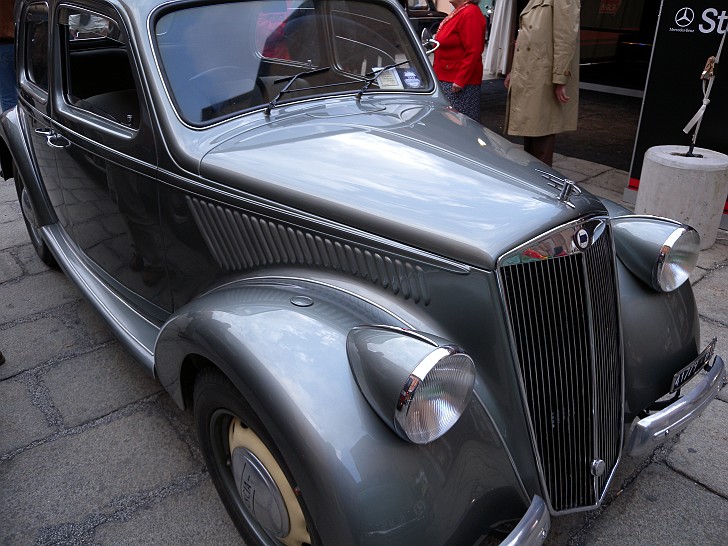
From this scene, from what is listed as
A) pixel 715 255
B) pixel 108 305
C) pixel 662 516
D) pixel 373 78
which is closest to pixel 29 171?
pixel 108 305

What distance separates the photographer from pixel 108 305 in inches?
117

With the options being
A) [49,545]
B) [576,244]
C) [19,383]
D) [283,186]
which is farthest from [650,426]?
[19,383]

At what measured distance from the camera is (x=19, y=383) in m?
3.03

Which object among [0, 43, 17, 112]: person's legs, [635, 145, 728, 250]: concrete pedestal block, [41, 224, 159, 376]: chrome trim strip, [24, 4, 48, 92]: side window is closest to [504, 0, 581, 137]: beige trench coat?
[635, 145, 728, 250]: concrete pedestal block

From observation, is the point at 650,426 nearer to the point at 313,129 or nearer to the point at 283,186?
the point at 283,186

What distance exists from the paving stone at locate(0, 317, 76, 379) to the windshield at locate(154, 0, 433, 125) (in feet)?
5.64

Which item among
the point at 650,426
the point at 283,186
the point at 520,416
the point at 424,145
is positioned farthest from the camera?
the point at 424,145

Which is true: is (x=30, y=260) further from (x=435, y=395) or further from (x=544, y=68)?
(x=544, y=68)

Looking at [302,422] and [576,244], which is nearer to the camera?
Result: [302,422]

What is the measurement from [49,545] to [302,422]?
1.26 meters

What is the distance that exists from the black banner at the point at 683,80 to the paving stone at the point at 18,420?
4.82 m

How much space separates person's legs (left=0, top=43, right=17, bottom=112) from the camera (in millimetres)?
6398

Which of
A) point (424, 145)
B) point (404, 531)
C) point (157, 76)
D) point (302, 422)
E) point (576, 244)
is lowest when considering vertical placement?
point (404, 531)

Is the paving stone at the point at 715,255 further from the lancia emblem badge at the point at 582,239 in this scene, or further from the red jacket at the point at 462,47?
the lancia emblem badge at the point at 582,239
